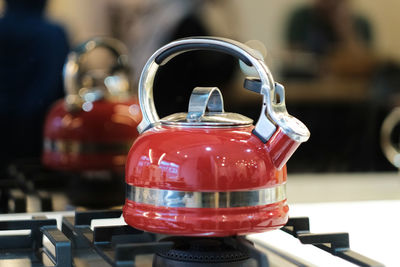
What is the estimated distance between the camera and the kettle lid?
0.85 meters

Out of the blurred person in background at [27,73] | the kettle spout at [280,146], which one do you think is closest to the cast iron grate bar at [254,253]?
the kettle spout at [280,146]

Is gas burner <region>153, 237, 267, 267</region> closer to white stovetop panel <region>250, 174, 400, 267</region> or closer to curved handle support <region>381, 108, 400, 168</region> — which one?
white stovetop panel <region>250, 174, 400, 267</region>

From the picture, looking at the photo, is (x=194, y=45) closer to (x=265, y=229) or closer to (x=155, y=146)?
(x=155, y=146)

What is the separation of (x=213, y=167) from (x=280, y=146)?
90mm

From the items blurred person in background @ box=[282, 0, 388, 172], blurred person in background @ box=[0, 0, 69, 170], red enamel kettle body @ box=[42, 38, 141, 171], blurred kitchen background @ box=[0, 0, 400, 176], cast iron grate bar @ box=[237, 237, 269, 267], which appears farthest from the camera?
blurred person in background @ box=[282, 0, 388, 172]

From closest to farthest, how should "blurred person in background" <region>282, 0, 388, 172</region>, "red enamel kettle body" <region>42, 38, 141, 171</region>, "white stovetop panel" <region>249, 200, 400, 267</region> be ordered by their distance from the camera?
"white stovetop panel" <region>249, 200, 400, 267</region> → "red enamel kettle body" <region>42, 38, 141, 171</region> → "blurred person in background" <region>282, 0, 388, 172</region>

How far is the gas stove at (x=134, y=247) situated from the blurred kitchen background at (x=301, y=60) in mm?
505

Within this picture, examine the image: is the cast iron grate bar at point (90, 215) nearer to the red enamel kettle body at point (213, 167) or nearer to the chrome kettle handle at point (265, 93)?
the red enamel kettle body at point (213, 167)

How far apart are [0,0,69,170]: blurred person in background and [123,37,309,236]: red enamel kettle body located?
628 millimetres

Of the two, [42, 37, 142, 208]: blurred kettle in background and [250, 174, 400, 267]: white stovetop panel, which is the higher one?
[42, 37, 142, 208]: blurred kettle in background

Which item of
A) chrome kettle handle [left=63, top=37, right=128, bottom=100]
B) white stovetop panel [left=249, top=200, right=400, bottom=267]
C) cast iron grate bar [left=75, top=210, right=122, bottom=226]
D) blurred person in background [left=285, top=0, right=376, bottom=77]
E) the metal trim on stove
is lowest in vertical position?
white stovetop panel [left=249, top=200, right=400, bottom=267]

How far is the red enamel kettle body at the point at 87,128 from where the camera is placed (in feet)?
4.16

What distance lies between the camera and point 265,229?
0.84m

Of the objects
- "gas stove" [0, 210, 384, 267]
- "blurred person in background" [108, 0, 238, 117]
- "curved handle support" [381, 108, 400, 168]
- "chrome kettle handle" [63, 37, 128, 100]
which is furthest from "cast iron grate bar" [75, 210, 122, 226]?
"curved handle support" [381, 108, 400, 168]
